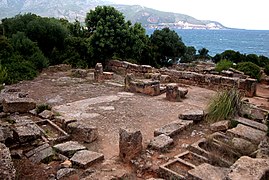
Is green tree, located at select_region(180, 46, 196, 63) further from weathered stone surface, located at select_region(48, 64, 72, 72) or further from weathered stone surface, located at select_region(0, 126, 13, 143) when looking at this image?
weathered stone surface, located at select_region(0, 126, 13, 143)

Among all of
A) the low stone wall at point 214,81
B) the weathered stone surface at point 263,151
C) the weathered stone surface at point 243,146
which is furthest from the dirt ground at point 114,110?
the weathered stone surface at point 263,151

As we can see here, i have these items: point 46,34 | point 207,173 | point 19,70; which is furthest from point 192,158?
point 46,34

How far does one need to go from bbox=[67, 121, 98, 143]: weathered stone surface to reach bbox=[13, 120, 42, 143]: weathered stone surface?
93 centimetres

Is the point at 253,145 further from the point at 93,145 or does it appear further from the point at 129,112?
the point at 129,112

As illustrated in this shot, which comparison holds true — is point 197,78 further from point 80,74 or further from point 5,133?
point 5,133

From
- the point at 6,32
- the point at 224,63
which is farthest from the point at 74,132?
the point at 6,32

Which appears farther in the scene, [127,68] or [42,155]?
[127,68]

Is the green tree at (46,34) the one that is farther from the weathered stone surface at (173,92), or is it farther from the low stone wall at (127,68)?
the weathered stone surface at (173,92)

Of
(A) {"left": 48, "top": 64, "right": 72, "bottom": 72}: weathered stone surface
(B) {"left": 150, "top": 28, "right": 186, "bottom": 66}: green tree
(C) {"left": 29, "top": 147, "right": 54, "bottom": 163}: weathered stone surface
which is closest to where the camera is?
(C) {"left": 29, "top": 147, "right": 54, "bottom": 163}: weathered stone surface

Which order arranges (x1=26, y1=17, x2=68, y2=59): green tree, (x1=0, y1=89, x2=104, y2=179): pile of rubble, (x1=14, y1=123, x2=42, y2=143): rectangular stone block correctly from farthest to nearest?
(x1=26, y1=17, x2=68, y2=59): green tree < (x1=14, y1=123, x2=42, y2=143): rectangular stone block < (x1=0, y1=89, x2=104, y2=179): pile of rubble

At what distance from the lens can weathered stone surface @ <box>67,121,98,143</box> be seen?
8.27m

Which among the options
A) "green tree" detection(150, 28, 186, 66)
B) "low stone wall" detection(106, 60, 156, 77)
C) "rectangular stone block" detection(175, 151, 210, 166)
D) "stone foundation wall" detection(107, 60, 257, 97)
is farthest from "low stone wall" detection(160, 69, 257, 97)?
"green tree" detection(150, 28, 186, 66)

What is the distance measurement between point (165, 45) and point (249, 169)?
25.2m

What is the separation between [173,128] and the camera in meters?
8.72
